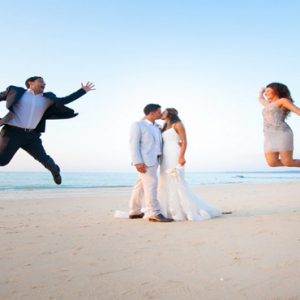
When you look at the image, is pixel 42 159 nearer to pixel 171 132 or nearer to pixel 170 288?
pixel 171 132

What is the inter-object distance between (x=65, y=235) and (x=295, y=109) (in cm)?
349

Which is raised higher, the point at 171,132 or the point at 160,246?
the point at 171,132

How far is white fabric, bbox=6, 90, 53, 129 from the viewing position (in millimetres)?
5148

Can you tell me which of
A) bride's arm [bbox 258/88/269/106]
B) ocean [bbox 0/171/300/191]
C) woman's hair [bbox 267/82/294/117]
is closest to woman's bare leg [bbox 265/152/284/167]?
woman's hair [bbox 267/82/294/117]

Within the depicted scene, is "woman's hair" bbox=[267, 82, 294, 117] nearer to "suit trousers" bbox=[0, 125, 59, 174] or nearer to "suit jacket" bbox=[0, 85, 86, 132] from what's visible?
Answer: "suit jacket" bbox=[0, 85, 86, 132]

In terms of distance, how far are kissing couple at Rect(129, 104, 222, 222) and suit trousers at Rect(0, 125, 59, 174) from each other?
172cm

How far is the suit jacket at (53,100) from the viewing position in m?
5.11

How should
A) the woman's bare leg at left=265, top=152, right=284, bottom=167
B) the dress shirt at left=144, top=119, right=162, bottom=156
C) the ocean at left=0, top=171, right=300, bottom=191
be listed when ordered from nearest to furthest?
the woman's bare leg at left=265, top=152, right=284, bottom=167, the dress shirt at left=144, top=119, right=162, bottom=156, the ocean at left=0, top=171, right=300, bottom=191

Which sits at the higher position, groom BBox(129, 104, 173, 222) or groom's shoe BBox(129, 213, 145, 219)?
groom BBox(129, 104, 173, 222)

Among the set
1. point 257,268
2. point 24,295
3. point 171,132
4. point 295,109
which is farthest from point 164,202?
point 24,295

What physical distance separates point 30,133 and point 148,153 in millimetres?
2114

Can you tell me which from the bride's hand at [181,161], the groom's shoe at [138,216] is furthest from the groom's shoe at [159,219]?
the bride's hand at [181,161]

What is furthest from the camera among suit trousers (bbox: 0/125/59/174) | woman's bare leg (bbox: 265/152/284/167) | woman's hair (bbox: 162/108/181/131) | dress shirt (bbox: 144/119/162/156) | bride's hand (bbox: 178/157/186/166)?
woman's hair (bbox: 162/108/181/131)

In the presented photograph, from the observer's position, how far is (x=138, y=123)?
6.55 m
